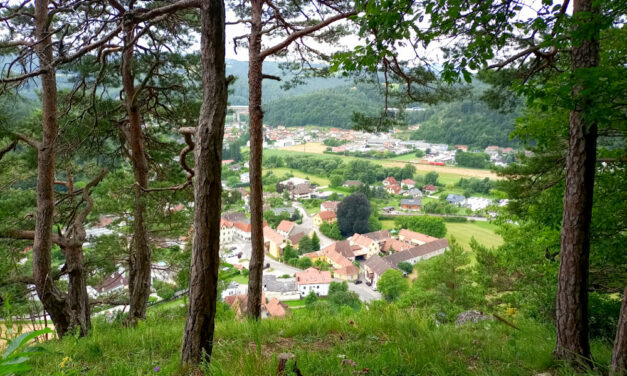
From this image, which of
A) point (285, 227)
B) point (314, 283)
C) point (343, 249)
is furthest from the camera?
point (285, 227)

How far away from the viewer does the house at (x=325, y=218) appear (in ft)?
138

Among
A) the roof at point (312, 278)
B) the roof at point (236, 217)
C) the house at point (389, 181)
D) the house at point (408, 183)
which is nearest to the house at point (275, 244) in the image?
the roof at point (236, 217)

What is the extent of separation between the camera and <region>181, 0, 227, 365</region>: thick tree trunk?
236cm

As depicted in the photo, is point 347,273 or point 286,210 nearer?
point 347,273

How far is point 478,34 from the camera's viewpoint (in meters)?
2.65

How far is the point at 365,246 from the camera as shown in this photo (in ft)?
114

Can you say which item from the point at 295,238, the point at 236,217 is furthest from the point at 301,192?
the point at 295,238

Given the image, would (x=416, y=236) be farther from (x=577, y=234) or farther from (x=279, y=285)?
(x=577, y=234)

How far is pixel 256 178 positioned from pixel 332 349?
8.47 ft

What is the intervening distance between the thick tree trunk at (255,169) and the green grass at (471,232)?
97.3 ft

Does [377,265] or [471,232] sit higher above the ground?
[471,232]

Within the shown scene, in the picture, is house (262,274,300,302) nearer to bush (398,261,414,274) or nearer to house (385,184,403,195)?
bush (398,261,414,274)

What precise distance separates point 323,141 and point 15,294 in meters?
69.2

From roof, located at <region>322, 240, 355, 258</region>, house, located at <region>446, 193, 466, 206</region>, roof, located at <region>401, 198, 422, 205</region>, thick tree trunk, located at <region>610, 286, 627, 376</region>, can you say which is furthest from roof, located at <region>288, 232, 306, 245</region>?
thick tree trunk, located at <region>610, 286, 627, 376</region>
